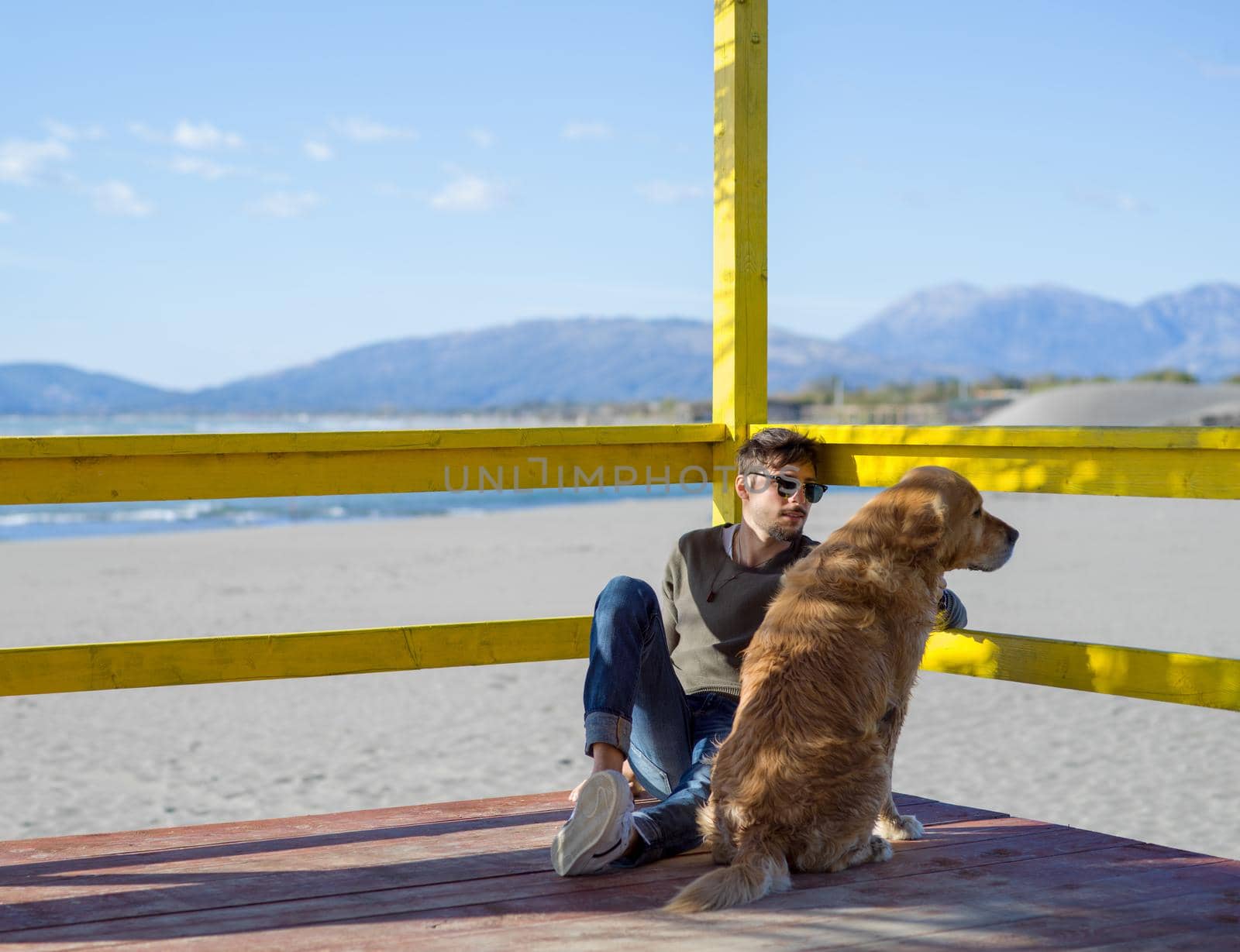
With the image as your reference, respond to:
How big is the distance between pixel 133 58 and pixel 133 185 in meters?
17.4

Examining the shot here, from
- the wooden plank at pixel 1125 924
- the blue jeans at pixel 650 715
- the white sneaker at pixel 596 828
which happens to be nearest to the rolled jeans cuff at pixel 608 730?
the blue jeans at pixel 650 715

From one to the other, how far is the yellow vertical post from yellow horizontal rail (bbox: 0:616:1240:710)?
73 cm

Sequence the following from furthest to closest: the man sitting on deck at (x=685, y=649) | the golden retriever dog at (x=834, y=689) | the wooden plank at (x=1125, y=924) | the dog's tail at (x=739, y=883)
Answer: the man sitting on deck at (x=685, y=649) → the golden retriever dog at (x=834, y=689) → the dog's tail at (x=739, y=883) → the wooden plank at (x=1125, y=924)

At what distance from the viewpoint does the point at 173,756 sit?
24.3 ft

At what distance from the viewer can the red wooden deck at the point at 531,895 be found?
7.09ft

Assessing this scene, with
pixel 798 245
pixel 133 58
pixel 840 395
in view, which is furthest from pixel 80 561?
pixel 798 245

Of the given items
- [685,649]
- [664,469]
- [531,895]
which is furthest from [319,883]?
[664,469]

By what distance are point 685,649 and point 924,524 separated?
2.47 feet

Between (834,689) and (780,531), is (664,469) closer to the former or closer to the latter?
(780,531)

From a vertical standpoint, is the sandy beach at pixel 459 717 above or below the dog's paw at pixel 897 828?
below

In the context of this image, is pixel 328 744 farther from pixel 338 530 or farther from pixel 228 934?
pixel 338 530

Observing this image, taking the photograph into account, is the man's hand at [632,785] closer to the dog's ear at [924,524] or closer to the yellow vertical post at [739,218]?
the yellow vertical post at [739,218]

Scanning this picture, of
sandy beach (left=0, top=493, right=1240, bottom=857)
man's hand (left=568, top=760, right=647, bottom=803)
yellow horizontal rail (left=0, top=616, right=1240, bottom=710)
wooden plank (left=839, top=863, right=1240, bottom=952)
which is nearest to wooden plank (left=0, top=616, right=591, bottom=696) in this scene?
yellow horizontal rail (left=0, top=616, right=1240, bottom=710)

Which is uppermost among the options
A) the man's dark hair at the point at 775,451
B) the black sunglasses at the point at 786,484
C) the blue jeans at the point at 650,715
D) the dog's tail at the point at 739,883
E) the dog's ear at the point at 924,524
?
the man's dark hair at the point at 775,451
